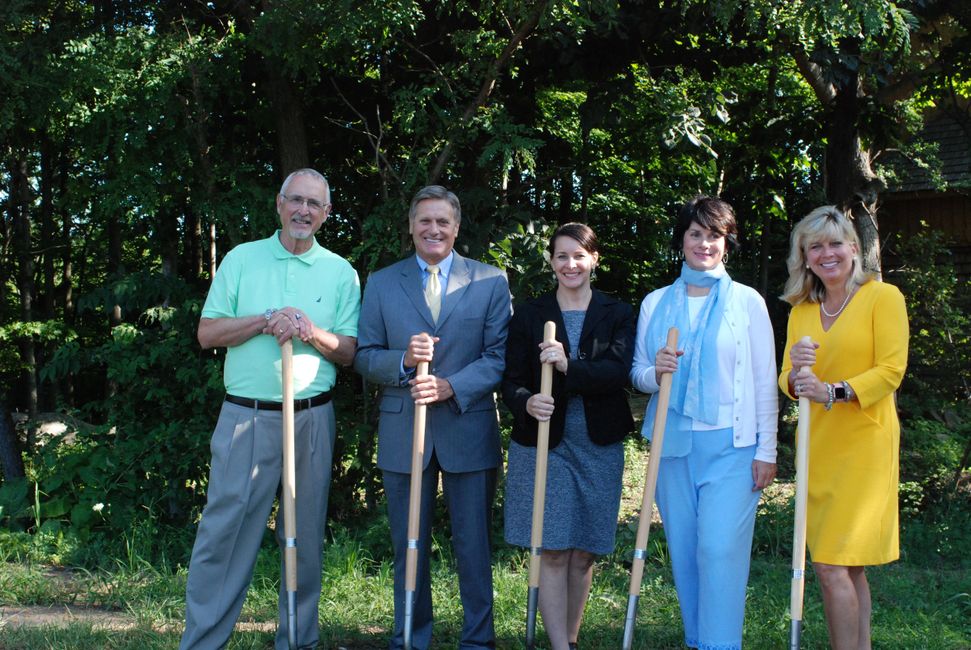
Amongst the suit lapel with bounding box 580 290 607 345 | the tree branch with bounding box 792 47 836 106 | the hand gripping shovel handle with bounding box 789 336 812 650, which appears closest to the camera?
the hand gripping shovel handle with bounding box 789 336 812 650

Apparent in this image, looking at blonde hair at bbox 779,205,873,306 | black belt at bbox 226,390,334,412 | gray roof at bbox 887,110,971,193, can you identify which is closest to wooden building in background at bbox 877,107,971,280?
gray roof at bbox 887,110,971,193

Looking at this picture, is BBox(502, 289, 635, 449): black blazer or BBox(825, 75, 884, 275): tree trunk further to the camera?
BBox(825, 75, 884, 275): tree trunk

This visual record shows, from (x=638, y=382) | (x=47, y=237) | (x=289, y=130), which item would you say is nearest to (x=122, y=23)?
(x=289, y=130)

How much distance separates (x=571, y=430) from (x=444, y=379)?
55 cm

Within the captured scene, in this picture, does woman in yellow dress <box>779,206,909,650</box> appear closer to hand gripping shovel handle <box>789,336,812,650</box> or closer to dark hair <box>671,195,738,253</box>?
hand gripping shovel handle <box>789,336,812,650</box>

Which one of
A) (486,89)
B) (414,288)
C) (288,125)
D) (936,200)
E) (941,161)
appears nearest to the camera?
(414,288)

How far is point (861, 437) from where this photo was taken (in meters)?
3.38

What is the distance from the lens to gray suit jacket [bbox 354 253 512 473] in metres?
3.78

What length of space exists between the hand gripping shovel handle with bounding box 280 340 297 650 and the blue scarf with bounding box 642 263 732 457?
1.43m

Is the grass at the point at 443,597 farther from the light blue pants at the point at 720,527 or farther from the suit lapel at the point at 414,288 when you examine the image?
the suit lapel at the point at 414,288

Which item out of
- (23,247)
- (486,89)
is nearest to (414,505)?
(486,89)

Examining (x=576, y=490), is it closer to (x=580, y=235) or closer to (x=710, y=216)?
(x=580, y=235)

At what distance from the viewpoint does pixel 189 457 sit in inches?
218

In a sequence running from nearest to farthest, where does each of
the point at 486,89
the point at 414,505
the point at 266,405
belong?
the point at 414,505 → the point at 266,405 → the point at 486,89
